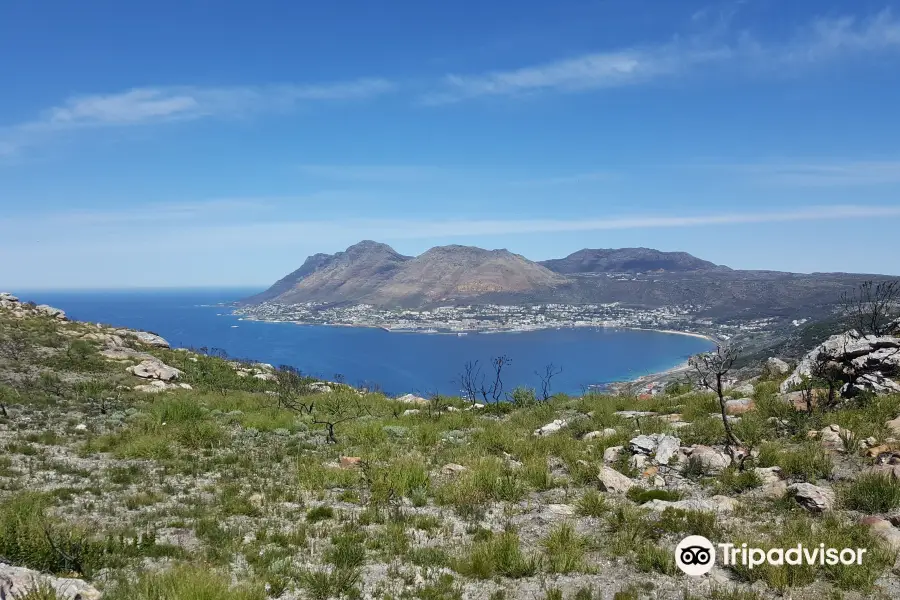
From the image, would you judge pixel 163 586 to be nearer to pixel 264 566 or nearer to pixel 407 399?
pixel 264 566

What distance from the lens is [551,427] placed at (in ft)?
55.2

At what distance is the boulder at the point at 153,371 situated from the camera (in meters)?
24.9

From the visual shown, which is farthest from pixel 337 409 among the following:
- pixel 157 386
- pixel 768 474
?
pixel 768 474

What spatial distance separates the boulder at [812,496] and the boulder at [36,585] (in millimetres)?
10941

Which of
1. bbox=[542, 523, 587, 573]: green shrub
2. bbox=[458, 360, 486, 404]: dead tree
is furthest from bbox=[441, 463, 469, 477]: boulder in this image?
bbox=[458, 360, 486, 404]: dead tree

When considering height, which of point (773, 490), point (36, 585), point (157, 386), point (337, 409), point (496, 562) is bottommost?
point (337, 409)

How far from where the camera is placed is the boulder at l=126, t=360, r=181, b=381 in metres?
24.9

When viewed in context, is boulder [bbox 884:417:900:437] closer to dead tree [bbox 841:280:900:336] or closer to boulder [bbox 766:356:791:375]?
dead tree [bbox 841:280:900:336]

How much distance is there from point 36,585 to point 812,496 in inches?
451

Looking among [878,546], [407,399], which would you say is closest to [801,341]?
[407,399]

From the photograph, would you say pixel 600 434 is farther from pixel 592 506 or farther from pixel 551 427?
pixel 592 506

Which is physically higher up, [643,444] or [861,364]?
[861,364]

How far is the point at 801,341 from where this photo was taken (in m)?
133

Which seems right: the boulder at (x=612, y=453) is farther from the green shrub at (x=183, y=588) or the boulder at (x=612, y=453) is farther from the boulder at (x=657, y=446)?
the green shrub at (x=183, y=588)
